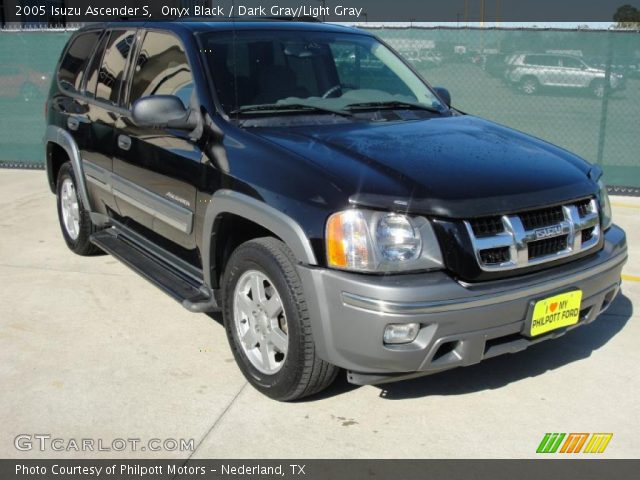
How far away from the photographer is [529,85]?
908cm

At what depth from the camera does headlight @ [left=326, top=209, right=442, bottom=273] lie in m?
3.00

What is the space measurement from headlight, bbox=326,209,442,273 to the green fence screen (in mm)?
6495

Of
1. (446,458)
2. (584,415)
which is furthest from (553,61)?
(446,458)

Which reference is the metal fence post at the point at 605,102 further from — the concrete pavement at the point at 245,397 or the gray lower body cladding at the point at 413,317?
the gray lower body cladding at the point at 413,317

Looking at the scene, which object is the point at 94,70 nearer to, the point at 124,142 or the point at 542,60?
the point at 124,142

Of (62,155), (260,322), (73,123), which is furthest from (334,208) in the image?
(62,155)

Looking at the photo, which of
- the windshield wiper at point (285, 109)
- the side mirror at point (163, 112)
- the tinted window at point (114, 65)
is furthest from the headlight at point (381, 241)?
the tinted window at point (114, 65)

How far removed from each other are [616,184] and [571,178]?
19.2ft

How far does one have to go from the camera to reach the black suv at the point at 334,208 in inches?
119

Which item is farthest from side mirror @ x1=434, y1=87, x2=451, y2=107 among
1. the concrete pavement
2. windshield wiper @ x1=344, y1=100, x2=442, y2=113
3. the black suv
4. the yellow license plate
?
the yellow license plate

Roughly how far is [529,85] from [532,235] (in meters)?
6.41

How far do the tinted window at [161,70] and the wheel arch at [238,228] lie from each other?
77 centimetres
